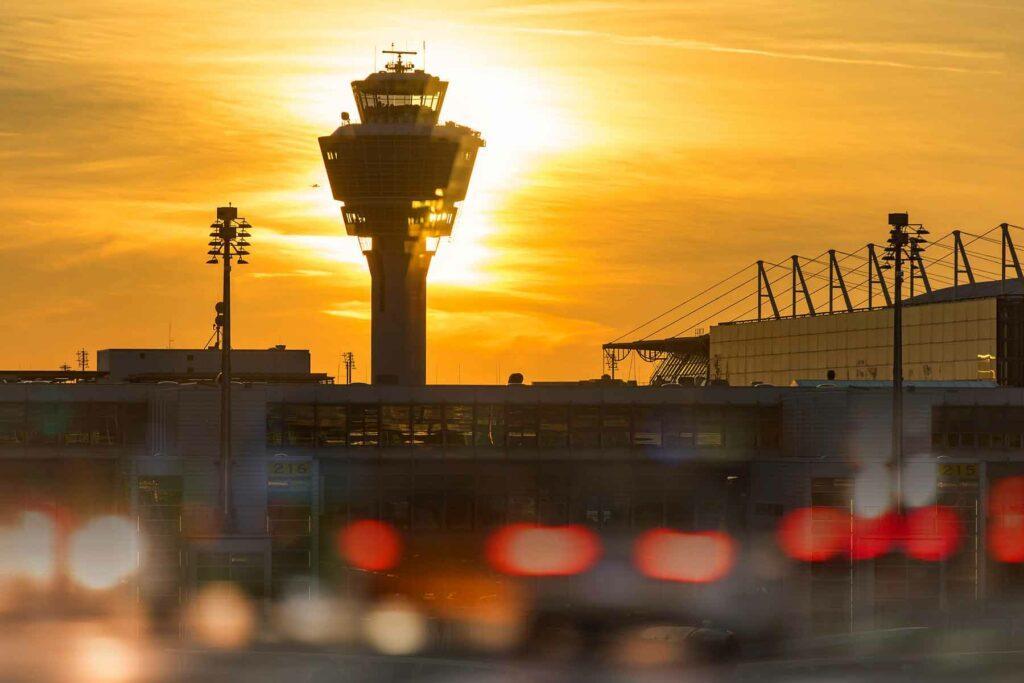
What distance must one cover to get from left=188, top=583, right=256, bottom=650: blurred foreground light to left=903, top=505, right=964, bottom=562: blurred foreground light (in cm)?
3687

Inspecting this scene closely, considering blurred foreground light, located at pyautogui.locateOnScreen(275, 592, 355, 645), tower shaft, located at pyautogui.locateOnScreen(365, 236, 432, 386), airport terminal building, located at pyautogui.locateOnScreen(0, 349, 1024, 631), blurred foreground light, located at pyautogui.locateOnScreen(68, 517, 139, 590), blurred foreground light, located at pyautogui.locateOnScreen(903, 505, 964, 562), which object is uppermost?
tower shaft, located at pyautogui.locateOnScreen(365, 236, 432, 386)

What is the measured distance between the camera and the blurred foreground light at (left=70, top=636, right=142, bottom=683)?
197ft

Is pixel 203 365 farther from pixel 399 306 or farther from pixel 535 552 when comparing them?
pixel 535 552

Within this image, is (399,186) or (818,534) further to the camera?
(399,186)

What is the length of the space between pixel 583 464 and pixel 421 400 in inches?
421

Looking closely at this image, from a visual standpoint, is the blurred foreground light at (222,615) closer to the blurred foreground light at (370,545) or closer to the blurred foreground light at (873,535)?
the blurred foreground light at (370,545)

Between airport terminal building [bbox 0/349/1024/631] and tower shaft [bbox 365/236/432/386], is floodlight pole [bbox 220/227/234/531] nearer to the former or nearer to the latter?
airport terminal building [bbox 0/349/1024/631]

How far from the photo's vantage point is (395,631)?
7706 centimetres

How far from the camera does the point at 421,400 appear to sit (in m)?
99.8

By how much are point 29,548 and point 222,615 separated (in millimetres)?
26470

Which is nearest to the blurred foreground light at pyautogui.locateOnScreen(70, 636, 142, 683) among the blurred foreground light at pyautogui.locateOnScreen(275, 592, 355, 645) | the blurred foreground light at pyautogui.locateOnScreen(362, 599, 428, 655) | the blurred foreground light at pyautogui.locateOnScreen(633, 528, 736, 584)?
the blurred foreground light at pyautogui.locateOnScreen(275, 592, 355, 645)

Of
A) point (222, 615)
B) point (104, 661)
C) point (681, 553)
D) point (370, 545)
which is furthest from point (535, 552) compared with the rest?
point (104, 661)

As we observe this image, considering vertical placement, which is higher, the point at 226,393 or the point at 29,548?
the point at 226,393

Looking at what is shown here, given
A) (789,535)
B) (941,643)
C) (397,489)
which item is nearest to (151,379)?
(397,489)
